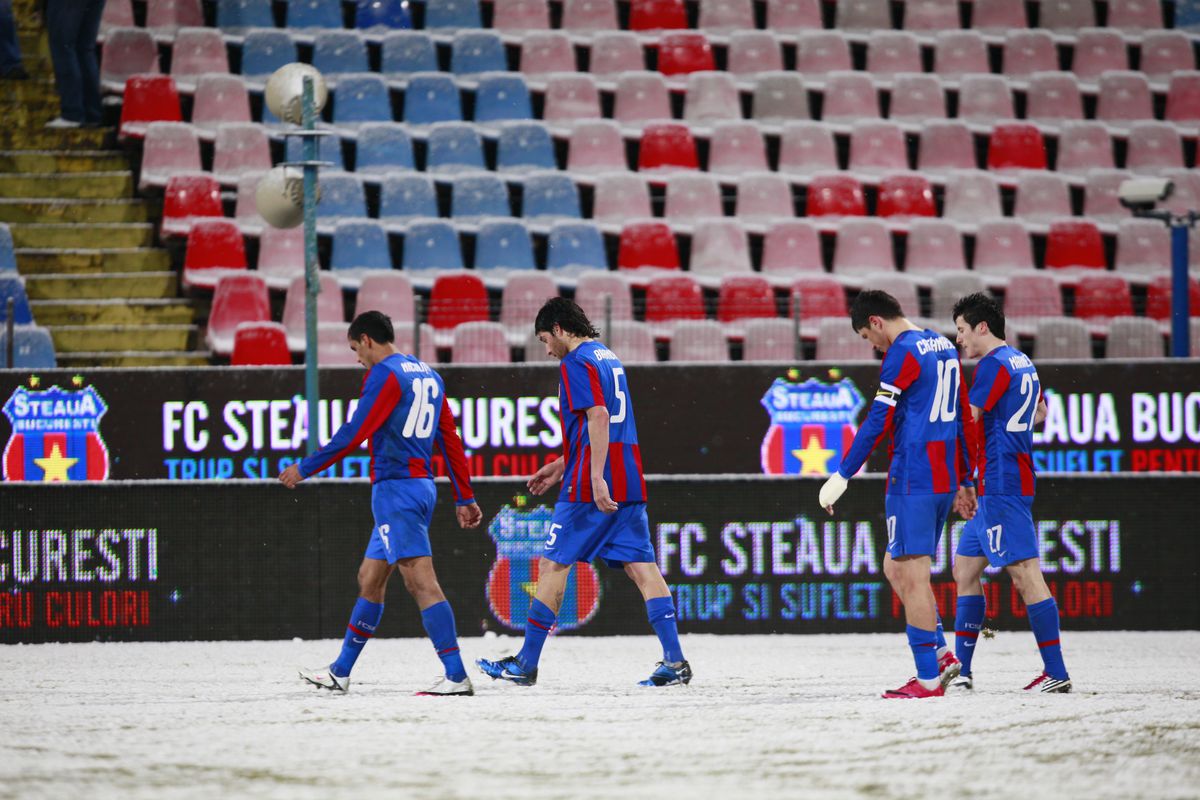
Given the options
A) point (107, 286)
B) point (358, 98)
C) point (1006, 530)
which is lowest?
point (1006, 530)

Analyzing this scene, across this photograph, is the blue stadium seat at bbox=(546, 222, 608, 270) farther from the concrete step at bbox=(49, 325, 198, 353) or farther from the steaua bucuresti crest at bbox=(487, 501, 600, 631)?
the steaua bucuresti crest at bbox=(487, 501, 600, 631)

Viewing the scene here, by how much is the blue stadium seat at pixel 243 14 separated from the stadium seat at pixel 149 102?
186 centimetres

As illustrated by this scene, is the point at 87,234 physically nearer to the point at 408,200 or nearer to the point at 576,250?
the point at 408,200

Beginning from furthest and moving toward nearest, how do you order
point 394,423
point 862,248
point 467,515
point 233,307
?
point 862,248
point 233,307
point 467,515
point 394,423

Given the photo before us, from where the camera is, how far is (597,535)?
8.77 m

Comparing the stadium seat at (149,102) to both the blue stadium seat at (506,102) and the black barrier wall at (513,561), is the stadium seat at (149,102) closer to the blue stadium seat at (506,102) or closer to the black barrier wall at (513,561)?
the blue stadium seat at (506,102)

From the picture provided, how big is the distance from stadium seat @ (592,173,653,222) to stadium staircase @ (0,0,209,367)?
159 inches

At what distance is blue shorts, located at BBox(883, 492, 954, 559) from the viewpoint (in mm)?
8047

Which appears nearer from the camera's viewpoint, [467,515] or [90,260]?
[467,515]

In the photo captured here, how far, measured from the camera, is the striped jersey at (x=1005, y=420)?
849 cm

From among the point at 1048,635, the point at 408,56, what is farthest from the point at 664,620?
the point at 408,56

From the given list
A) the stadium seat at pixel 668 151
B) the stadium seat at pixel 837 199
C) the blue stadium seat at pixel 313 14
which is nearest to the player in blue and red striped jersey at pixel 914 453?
the stadium seat at pixel 837 199

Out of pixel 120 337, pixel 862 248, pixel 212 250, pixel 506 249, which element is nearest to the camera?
pixel 120 337

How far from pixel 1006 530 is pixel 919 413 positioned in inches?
31.7
